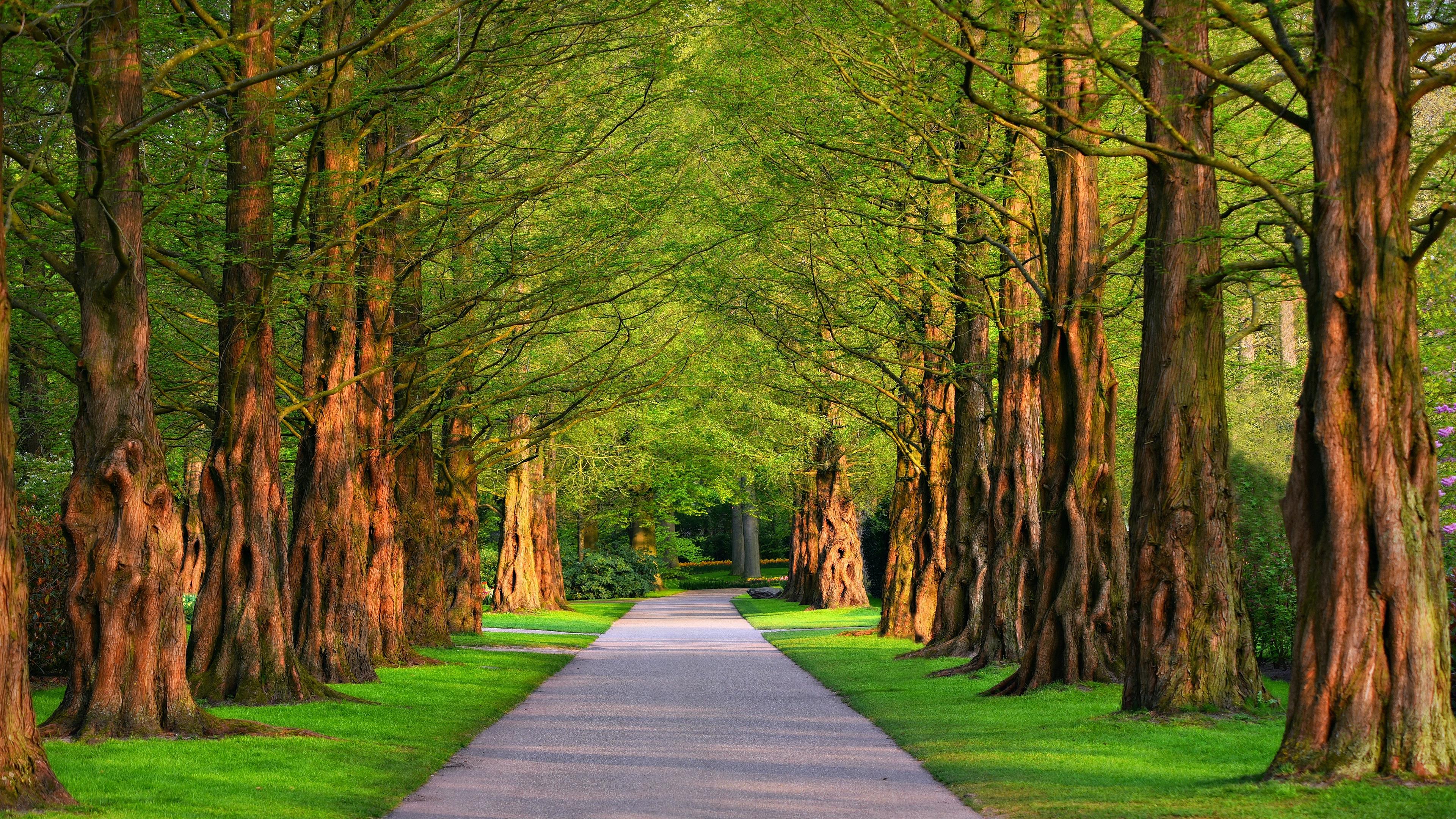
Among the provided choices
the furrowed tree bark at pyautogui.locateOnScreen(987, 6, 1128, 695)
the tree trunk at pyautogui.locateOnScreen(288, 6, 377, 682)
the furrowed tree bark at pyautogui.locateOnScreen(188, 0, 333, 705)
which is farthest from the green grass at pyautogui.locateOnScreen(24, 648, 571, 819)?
the furrowed tree bark at pyautogui.locateOnScreen(987, 6, 1128, 695)

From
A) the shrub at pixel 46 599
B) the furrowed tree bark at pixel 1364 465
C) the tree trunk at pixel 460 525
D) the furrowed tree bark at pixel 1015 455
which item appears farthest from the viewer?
the tree trunk at pixel 460 525

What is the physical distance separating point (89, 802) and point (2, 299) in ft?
10.7

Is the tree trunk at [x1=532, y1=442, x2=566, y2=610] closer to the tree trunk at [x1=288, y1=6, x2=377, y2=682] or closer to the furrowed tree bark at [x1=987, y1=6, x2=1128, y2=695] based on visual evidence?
the tree trunk at [x1=288, y1=6, x2=377, y2=682]

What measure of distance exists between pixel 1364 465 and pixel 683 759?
5.83 metres

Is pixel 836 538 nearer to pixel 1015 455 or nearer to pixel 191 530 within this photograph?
pixel 191 530

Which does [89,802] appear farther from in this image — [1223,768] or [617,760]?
[1223,768]

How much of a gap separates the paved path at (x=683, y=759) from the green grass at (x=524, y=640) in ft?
23.1

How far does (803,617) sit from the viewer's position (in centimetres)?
3800

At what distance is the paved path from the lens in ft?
28.4

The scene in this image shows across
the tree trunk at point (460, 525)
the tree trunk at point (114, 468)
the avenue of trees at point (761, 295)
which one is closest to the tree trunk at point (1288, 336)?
the avenue of trees at point (761, 295)

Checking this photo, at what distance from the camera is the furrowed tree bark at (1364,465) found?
26.7ft

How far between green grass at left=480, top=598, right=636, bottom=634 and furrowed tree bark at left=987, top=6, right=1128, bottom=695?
17.9m

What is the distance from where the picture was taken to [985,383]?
21359 mm

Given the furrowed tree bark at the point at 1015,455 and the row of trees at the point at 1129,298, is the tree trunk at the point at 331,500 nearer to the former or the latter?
the row of trees at the point at 1129,298
